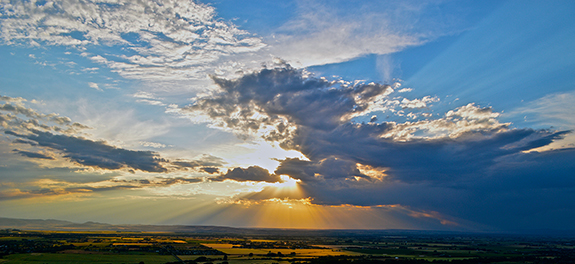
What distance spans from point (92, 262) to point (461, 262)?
127476 millimetres

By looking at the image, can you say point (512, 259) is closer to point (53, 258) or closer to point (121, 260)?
point (121, 260)

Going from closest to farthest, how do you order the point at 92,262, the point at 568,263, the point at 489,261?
the point at 92,262 → the point at 568,263 → the point at 489,261

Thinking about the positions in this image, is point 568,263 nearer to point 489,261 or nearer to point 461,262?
point 489,261

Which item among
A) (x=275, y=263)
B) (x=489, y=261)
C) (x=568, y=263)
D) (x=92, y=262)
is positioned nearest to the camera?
(x=92, y=262)

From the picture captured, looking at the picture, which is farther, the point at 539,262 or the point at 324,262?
the point at 539,262

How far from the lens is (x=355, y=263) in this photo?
359 feet

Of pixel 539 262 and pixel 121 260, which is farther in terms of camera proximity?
pixel 539 262

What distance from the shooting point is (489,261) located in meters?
124

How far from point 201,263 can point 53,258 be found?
50.3m

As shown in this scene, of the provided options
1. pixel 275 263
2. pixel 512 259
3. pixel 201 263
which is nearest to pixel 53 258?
pixel 201 263

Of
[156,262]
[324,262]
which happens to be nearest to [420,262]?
[324,262]

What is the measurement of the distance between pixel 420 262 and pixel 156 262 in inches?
3664

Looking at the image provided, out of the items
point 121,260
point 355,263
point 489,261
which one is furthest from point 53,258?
point 489,261

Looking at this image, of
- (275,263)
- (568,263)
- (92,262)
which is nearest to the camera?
(92,262)
